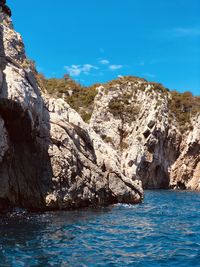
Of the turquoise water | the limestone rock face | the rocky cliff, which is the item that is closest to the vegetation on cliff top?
the limestone rock face

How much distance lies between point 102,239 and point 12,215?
26.1 feet

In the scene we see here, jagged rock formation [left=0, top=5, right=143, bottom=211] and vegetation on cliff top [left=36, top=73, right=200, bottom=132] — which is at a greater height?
vegetation on cliff top [left=36, top=73, right=200, bottom=132]

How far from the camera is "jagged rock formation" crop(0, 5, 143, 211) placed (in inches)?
950

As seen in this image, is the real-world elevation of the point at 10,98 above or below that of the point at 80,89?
below

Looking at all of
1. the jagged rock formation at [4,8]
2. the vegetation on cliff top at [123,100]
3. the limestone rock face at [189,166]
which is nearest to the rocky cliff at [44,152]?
the jagged rock formation at [4,8]

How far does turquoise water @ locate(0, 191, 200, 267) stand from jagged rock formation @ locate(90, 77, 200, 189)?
4869cm

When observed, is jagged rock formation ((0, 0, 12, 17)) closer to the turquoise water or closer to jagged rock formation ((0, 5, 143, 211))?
jagged rock formation ((0, 5, 143, 211))

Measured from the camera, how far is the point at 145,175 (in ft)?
245

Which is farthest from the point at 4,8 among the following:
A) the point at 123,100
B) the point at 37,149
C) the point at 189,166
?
the point at 189,166

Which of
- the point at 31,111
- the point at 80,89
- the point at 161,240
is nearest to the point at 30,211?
the point at 31,111

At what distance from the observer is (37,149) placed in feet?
87.9

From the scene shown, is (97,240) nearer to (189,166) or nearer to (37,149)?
(37,149)

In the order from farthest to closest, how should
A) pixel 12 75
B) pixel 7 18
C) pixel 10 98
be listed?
pixel 7 18 < pixel 12 75 < pixel 10 98

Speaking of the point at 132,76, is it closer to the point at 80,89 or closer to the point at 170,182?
the point at 80,89
